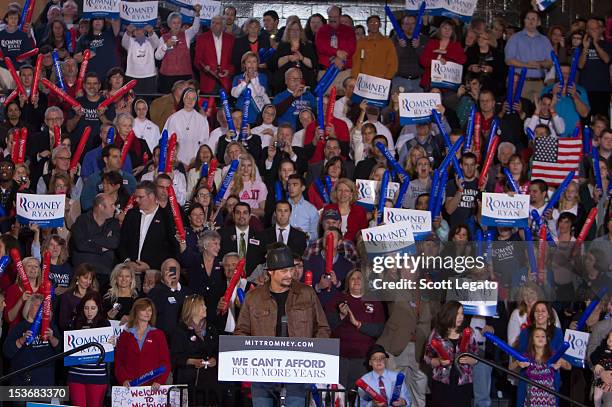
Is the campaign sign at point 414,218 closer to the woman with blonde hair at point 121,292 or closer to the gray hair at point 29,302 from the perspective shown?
the woman with blonde hair at point 121,292

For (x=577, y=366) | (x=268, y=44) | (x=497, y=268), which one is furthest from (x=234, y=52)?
(x=577, y=366)

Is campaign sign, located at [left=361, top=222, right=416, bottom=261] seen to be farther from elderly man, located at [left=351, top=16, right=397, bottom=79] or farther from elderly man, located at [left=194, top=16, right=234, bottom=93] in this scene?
elderly man, located at [left=194, top=16, right=234, bottom=93]

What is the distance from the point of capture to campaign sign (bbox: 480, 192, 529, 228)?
43.2 ft

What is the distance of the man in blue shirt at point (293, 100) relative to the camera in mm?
15695

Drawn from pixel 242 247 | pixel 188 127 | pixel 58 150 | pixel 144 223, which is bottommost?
pixel 242 247

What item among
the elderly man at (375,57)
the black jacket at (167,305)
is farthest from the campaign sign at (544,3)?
the black jacket at (167,305)

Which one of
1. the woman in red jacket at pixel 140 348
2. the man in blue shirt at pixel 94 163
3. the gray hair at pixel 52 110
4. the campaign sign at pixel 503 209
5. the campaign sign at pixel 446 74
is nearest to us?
the woman in red jacket at pixel 140 348

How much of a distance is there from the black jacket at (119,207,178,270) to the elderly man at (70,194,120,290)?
0.09 metres

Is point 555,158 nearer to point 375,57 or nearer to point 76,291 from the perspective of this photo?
point 375,57

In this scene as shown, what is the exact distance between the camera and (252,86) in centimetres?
1593

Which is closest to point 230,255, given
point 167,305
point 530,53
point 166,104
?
point 167,305

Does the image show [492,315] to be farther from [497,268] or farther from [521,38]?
[521,38]

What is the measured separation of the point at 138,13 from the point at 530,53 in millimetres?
4677

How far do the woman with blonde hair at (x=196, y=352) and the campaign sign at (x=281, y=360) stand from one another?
7.33 ft
